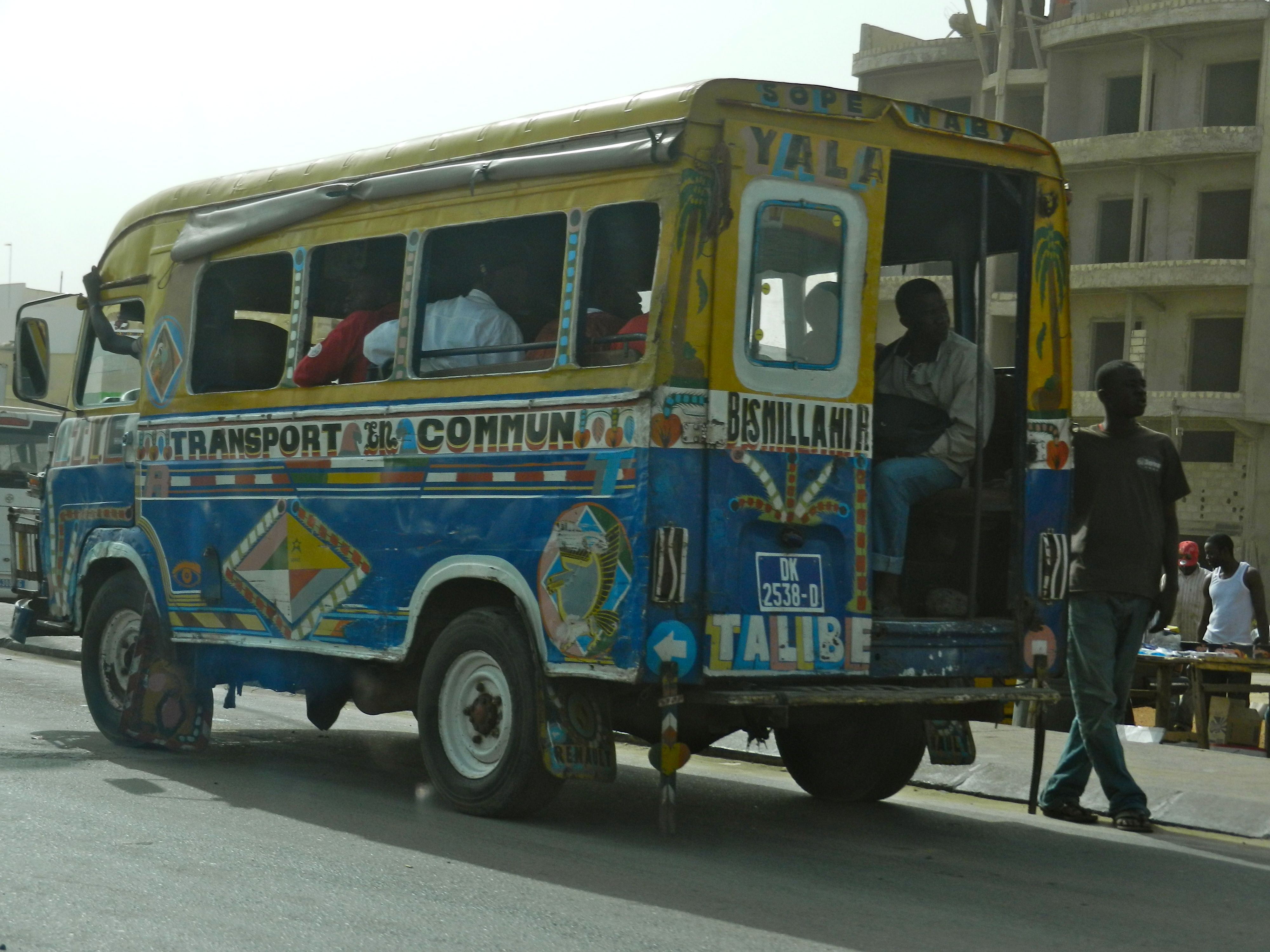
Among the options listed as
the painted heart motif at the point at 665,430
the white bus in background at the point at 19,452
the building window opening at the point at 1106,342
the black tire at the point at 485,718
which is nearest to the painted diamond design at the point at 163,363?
the black tire at the point at 485,718

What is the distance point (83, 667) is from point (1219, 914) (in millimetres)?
6127

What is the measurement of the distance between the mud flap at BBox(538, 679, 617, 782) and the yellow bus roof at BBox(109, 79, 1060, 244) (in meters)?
2.17

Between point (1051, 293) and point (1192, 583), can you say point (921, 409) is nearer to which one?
point (1051, 293)

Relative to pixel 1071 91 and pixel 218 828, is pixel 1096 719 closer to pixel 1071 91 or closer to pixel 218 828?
pixel 218 828

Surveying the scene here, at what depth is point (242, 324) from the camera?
855 centimetres

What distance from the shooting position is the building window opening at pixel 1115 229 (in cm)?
3475

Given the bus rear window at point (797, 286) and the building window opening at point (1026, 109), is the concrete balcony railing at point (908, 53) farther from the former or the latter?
the bus rear window at point (797, 286)

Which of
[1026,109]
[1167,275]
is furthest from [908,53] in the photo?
[1167,275]

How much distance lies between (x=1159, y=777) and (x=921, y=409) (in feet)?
9.70

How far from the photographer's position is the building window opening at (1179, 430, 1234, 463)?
33438 mm

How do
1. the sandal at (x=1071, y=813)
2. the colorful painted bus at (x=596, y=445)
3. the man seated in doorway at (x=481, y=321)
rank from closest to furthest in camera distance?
the colorful painted bus at (x=596, y=445) → the man seated in doorway at (x=481, y=321) → the sandal at (x=1071, y=813)

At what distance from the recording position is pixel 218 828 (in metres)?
6.48

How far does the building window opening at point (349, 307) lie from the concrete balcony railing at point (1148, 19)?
2892 centimetres

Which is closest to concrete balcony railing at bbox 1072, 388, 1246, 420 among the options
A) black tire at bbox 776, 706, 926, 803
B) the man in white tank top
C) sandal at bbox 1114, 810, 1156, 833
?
the man in white tank top
